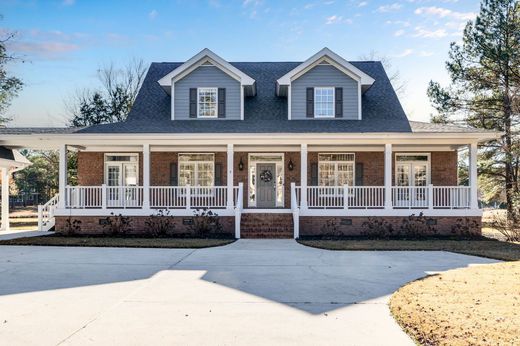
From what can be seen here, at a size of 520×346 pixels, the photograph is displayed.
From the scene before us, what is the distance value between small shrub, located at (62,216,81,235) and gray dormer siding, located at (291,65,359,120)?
9.74 m

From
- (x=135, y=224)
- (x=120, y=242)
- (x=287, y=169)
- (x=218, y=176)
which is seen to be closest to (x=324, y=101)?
(x=287, y=169)

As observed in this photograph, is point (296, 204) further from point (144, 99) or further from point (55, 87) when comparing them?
point (55, 87)

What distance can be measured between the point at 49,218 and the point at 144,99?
6.77 metres

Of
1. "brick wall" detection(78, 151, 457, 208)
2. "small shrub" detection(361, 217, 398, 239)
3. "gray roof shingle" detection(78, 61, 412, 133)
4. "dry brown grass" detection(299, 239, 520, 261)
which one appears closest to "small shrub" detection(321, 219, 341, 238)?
"small shrub" detection(361, 217, 398, 239)

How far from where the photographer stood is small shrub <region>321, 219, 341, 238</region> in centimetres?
1565

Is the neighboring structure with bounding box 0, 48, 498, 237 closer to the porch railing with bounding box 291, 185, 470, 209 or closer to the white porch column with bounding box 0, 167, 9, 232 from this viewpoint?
the porch railing with bounding box 291, 185, 470, 209

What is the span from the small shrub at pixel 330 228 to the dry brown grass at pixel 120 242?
3.67 m

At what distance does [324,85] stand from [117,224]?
10.4m

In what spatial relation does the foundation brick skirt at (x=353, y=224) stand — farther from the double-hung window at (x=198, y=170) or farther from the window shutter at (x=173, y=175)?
the window shutter at (x=173, y=175)

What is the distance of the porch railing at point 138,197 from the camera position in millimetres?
16094

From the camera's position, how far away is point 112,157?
18984 millimetres

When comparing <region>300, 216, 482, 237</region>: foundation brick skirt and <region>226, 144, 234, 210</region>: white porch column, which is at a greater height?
<region>226, 144, 234, 210</region>: white porch column

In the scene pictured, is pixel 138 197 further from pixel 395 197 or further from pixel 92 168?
pixel 395 197

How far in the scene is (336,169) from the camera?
730 inches
